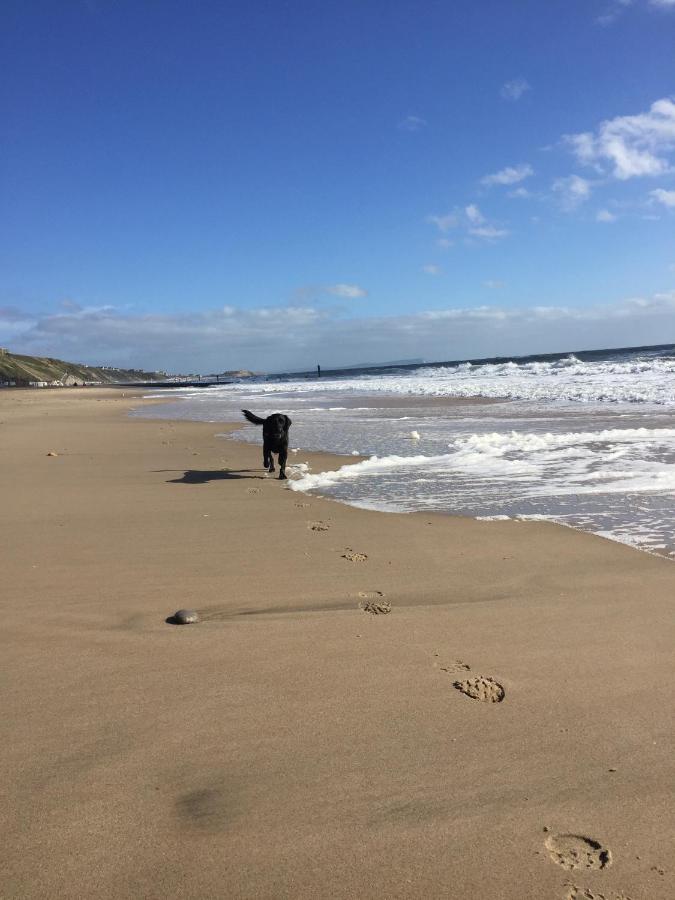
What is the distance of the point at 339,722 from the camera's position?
2184mm

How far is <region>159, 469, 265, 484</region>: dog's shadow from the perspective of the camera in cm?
751

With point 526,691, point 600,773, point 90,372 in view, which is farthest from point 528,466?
point 90,372

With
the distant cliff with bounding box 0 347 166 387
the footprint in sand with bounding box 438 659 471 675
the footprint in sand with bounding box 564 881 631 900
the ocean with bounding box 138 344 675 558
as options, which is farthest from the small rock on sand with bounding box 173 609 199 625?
the distant cliff with bounding box 0 347 166 387

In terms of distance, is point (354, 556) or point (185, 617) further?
point (354, 556)

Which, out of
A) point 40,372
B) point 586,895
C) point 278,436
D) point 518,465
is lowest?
point 586,895

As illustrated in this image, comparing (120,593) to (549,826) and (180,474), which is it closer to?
(549,826)

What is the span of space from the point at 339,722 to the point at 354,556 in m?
2.08

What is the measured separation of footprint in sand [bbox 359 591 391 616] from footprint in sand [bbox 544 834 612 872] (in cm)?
161

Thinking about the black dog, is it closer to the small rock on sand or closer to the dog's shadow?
the dog's shadow

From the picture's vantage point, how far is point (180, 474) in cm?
805

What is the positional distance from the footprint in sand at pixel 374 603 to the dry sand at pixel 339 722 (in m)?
0.03

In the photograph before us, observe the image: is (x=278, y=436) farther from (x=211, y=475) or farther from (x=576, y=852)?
(x=576, y=852)

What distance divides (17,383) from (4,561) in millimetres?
68352

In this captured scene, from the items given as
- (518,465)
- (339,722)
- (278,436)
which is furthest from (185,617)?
(518,465)
